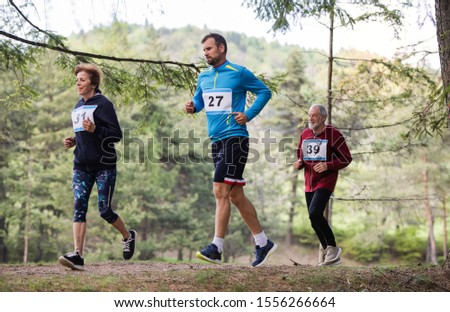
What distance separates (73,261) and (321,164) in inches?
115

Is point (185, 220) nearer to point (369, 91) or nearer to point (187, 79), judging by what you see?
point (369, 91)

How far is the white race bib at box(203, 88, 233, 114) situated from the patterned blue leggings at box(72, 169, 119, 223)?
4.20 feet

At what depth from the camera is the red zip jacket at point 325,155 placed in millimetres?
6441

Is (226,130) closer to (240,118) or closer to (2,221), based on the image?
(240,118)

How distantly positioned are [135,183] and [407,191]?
44.9 feet

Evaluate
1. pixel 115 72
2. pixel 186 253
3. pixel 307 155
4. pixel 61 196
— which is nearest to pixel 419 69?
pixel 307 155

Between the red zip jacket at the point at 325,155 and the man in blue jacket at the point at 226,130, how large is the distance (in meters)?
1.05

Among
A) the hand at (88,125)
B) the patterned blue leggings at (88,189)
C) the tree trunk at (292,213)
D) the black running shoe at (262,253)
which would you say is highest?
the hand at (88,125)

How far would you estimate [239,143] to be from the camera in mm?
5598

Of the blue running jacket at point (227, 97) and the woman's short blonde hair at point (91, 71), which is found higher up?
the woman's short blonde hair at point (91, 71)

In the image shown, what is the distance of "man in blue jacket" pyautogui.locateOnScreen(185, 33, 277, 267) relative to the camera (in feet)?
18.2

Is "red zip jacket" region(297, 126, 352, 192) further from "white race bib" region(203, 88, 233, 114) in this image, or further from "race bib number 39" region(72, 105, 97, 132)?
"race bib number 39" region(72, 105, 97, 132)

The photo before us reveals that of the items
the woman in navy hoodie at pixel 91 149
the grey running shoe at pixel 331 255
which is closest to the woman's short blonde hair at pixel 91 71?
the woman in navy hoodie at pixel 91 149

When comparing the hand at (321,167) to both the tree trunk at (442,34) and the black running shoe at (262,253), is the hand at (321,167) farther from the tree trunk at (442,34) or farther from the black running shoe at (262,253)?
the tree trunk at (442,34)
